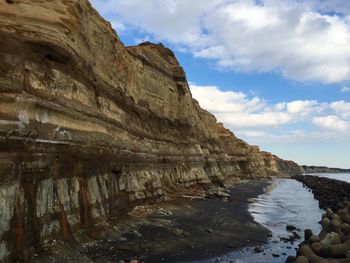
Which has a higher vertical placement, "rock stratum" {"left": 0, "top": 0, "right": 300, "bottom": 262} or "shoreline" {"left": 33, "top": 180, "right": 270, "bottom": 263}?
"rock stratum" {"left": 0, "top": 0, "right": 300, "bottom": 262}

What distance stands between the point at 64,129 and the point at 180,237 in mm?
6606

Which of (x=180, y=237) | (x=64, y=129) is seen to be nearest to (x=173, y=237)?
(x=180, y=237)

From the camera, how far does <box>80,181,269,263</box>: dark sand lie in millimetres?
12539

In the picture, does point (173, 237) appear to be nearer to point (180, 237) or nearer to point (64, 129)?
point (180, 237)

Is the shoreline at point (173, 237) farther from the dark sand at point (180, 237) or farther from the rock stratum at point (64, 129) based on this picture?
the rock stratum at point (64, 129)

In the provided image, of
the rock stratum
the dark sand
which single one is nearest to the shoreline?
the dark sand

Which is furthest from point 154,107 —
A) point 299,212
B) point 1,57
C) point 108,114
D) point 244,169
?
point 244,169

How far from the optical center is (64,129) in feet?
42.1

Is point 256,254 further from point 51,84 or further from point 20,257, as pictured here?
point 51,84

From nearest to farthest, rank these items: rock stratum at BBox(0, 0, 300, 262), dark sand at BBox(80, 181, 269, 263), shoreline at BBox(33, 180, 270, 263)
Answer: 1. rock stratum at BBox(0, 0, 300, 262)
2. shoreline at BBox(33, 180, 270, 263)
3. dark sand at BBox(80, 181, 269, 263)

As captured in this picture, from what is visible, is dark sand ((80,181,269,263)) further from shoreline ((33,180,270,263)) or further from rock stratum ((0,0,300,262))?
rock stratum ((0,0,300,262))

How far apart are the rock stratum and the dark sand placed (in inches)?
47.3

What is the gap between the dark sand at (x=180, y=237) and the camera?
41.1 ft

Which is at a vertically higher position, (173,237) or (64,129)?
(64,129)
